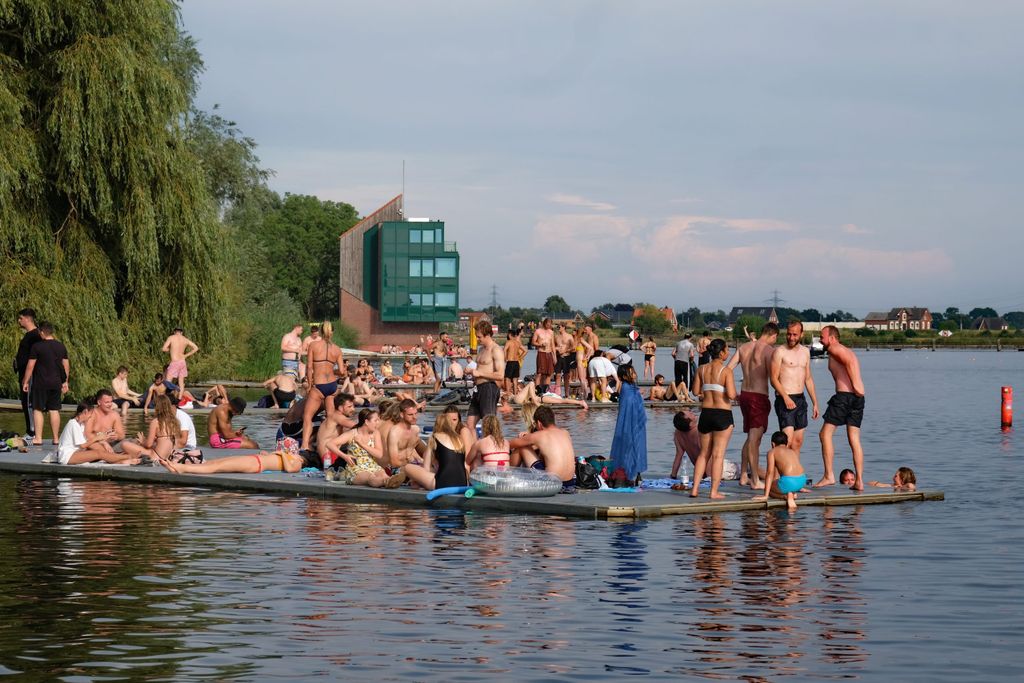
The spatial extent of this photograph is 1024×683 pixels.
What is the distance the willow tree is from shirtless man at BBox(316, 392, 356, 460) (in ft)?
37.7

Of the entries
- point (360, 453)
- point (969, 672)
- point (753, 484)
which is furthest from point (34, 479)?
point (969, 672)

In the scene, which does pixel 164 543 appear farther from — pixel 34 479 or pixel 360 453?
pixel 34 479

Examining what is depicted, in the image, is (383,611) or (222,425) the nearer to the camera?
(383,611)

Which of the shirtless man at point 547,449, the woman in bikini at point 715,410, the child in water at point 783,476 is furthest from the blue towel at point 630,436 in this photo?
the child in water at point 783,476

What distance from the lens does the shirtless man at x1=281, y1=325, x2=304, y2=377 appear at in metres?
33.4

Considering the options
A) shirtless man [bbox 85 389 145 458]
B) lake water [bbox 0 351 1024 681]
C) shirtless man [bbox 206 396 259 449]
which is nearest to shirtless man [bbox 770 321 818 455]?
lake water [bbox 0 351 1024 681]

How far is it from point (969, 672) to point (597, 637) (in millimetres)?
2384

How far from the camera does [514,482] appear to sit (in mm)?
15695

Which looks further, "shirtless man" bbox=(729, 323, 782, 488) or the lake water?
"shirtless man" bbox=(729, 323, 782, 488)

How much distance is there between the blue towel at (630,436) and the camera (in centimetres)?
1705

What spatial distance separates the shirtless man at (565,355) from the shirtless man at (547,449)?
20.2 metres

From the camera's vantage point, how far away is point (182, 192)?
31172mm

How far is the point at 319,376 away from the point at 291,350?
44.9 feet

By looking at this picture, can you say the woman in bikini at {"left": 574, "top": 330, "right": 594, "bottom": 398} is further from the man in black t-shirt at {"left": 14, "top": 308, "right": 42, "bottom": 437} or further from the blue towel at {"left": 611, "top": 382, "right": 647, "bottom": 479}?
the blue towel at {"left": 611, "top": 382, "right": 647, "bottom": 479}
